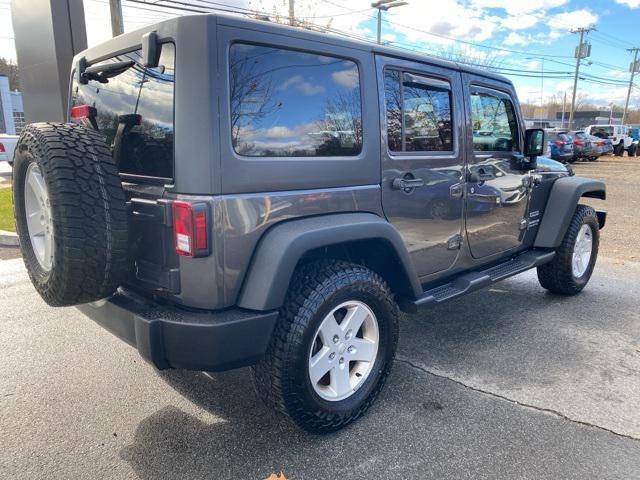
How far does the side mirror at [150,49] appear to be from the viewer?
2.20 meters

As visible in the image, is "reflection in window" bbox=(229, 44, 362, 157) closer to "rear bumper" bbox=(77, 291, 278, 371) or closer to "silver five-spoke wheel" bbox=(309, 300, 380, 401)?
"rear bumper" bbox=(77, 291, 278, 371)

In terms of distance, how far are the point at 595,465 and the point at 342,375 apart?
1.30 metres

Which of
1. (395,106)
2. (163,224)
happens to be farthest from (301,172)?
(395,106)

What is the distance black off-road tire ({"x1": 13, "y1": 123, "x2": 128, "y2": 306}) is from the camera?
2.12 meters

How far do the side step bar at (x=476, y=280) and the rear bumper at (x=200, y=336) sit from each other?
46.8 inches

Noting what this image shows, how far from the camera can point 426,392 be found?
3.02 metres

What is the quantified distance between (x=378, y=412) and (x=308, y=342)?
77cm

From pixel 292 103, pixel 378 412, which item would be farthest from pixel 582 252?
pixel 292 103

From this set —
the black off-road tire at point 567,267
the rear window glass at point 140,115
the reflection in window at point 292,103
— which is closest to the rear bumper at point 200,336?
the rear window glass at point 140,115

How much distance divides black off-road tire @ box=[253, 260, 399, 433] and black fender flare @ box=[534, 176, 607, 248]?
2420mm

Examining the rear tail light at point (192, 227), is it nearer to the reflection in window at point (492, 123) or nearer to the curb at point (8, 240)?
the reflection in window at point (492, 123)

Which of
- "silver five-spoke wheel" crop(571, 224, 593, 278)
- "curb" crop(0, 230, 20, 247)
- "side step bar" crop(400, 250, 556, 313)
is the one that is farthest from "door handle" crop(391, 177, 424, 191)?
"curb" crop(0, 230, 20, 247)

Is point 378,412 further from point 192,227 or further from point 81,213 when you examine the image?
point 81,213

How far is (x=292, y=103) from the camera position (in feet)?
7.92
